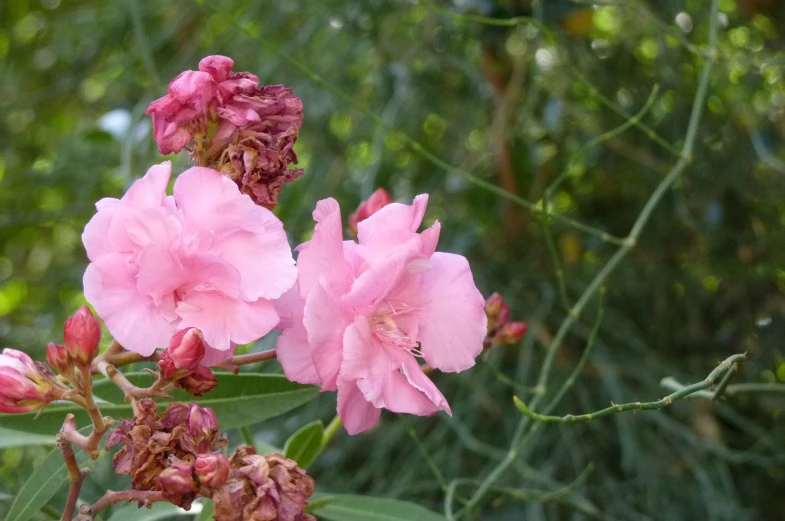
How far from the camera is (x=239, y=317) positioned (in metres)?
0.54

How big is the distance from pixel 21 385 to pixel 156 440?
11 cm

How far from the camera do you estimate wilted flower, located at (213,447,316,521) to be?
1.57 ft

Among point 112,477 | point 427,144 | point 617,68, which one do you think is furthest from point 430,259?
point 617,68

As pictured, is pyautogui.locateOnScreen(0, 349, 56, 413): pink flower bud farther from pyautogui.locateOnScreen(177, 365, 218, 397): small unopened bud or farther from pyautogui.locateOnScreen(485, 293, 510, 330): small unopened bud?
pyautogui.locateOnScreen(485, 293, 510, 330): small unopened bud

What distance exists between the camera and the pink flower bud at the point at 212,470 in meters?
0.48

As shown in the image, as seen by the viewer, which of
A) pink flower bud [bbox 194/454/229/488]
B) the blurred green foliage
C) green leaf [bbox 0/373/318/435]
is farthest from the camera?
the blurred green foliage

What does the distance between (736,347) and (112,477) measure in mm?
1172

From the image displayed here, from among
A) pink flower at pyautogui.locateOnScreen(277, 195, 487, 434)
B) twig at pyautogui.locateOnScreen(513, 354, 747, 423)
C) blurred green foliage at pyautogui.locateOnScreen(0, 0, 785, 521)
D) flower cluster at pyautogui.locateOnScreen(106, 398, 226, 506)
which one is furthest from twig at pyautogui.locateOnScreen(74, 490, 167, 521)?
blurred green foliage at pyautogui.locateOnScreen(0, 0, 785, 521)

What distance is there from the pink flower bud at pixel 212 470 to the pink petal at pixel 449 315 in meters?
0.18

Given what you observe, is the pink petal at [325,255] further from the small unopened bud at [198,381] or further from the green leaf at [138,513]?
the green leaf at [138,513]

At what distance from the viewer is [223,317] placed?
0.55m

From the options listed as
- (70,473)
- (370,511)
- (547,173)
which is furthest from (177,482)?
(547,173)

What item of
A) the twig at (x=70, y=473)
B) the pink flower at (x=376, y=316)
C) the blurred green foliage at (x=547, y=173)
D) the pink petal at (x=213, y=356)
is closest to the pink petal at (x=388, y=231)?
the pink flower at (x=376, y=316)

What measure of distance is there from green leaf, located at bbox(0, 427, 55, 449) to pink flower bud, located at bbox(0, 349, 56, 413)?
0.42ft
